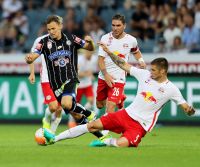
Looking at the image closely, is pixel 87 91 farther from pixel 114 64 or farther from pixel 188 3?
pixel 188 3

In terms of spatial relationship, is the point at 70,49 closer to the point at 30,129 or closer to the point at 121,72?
the point at 121,72

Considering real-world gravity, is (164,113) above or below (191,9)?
below

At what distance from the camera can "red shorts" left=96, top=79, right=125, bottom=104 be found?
49.8 ft

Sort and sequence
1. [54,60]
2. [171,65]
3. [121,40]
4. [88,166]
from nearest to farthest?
[88,166]
[54,60]
[121,40]
[171,65]

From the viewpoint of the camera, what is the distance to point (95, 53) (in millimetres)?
22047

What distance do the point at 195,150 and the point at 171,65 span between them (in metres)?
8.96

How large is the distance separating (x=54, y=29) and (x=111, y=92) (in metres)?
2.03

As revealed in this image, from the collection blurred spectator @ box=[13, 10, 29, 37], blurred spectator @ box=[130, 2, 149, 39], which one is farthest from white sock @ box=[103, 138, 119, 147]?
blurred spectator @ box=[13, 10, 29, 37]

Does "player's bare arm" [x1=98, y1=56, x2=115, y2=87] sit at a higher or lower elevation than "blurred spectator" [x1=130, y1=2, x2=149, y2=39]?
lower

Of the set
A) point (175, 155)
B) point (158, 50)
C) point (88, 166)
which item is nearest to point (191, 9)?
point (158, 50)

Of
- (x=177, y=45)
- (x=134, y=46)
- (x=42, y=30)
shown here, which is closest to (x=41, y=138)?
(x=134, y=46)

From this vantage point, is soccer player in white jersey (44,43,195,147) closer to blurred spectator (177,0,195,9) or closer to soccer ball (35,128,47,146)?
soccer ball (35,128,47,146)

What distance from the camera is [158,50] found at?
22.5 m

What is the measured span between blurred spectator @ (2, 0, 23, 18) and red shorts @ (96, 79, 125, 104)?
10482mm
